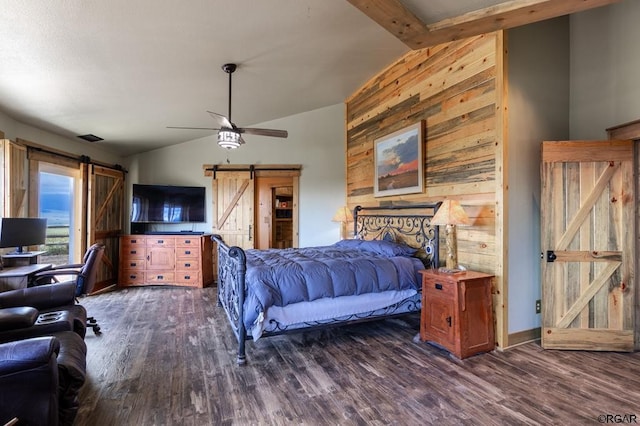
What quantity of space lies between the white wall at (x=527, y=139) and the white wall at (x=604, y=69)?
0.79 feet

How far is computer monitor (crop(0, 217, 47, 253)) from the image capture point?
3.40 m

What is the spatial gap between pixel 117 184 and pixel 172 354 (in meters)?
4.42

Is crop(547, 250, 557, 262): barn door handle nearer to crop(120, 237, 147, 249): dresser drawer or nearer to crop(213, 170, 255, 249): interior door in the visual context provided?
crop(213, 170, 255, 249): interior door

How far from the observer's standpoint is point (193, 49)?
120 inches

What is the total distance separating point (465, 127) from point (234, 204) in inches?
174

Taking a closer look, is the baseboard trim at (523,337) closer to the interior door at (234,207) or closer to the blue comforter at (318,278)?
→ the blue comforter at (318,278)

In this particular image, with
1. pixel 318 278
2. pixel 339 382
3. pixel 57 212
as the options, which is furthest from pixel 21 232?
pixel 339 382

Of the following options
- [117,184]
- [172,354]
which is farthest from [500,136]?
[117,184]

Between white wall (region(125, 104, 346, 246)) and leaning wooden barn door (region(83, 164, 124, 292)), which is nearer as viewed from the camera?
leaning wooden barn door (region(83, 164, 124, 292))

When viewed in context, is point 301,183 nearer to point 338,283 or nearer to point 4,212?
point 338,283

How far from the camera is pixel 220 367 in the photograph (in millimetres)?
2646

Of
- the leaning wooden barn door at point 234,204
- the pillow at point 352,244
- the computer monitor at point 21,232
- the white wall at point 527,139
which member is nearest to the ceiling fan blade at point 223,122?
the pillow at point 352,244

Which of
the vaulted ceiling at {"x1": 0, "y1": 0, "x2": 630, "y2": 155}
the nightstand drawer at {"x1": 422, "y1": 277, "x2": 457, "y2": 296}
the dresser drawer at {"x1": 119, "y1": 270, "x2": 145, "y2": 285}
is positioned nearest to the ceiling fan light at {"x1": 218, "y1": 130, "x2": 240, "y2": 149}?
the vaulted ceiling at {"x1": 0, "y1": 0, "x2": 630, "y2": 155}

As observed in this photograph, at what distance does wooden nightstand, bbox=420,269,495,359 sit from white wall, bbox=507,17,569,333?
12.6 inches
